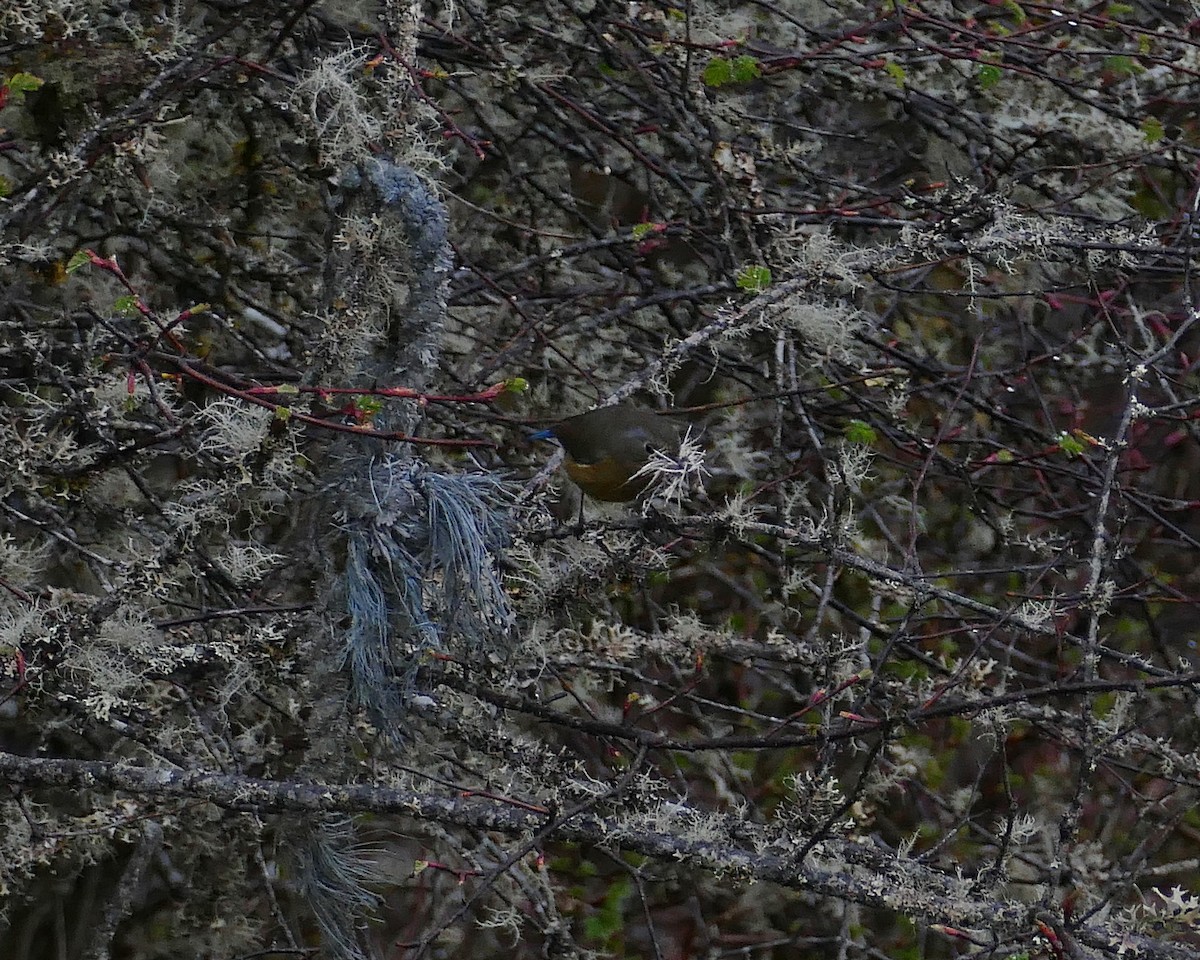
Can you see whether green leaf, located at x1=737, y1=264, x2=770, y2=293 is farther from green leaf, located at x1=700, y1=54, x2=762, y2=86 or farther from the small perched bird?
green leaf, located at x1=700, y1=54, x2=762, y2=86

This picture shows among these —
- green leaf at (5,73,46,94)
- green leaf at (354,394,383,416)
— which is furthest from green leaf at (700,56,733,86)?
green leaf at (354,394,383,416)

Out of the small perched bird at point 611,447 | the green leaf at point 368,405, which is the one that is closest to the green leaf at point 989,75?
the small perched bird at point 611,447

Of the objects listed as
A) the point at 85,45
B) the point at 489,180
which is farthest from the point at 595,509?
the point at 85,45

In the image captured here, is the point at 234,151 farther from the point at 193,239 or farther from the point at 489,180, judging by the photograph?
the point at 489,180

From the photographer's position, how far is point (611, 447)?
2.65 metres

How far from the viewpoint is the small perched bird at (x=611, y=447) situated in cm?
263

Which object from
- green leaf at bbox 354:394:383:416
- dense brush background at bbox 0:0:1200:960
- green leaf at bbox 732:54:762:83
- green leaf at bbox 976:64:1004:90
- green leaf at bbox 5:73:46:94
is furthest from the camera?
green leaf at bbox 976:64:1004:90

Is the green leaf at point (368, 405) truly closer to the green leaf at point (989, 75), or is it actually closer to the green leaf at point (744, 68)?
the green leaf at point (744, 68)

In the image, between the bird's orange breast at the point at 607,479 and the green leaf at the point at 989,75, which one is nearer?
the bird's orange breast at the point at 607,479

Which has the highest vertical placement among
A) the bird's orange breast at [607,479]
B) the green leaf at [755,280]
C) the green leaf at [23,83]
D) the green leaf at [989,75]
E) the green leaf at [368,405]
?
the green leaf at [23,83]

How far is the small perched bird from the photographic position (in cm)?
263

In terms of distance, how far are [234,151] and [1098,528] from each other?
2.34m

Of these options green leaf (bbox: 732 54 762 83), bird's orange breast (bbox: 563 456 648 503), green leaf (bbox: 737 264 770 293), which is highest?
green leaf (bbox: 732 54 762 83)

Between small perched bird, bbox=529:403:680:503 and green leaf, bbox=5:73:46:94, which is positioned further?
small perched bird, bbox=529:403:680:503
